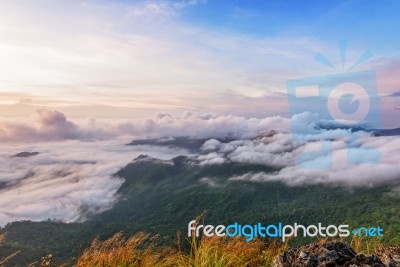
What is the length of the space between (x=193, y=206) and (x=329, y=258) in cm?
12591

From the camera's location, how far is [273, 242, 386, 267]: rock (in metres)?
3.70

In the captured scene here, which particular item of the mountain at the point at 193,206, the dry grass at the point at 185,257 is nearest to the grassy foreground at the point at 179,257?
the dry grass at the point at 185,257

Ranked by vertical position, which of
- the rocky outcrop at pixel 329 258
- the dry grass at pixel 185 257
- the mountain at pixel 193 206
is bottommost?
the mountain at pixel 193 206

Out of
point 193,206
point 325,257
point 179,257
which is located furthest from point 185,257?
point 193,206

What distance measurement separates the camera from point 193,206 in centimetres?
12838

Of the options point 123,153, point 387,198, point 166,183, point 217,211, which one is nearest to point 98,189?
point 123,153

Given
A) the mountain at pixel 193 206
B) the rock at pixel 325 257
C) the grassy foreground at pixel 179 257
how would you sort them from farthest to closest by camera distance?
the mountain at pixel 193 206, the grassy foreground at pixel 179 257, the rock at pixel 325 257

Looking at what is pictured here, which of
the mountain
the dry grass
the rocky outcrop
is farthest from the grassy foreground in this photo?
the mountain

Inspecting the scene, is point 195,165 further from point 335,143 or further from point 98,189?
point 335,143

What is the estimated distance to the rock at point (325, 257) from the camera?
3.70m

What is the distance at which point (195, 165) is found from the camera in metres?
166

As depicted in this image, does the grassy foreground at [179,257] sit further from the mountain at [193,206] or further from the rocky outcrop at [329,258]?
the mountain at [193,206]

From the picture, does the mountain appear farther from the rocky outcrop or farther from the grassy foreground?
the rocky outcrop

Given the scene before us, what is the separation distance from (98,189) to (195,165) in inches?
1559
